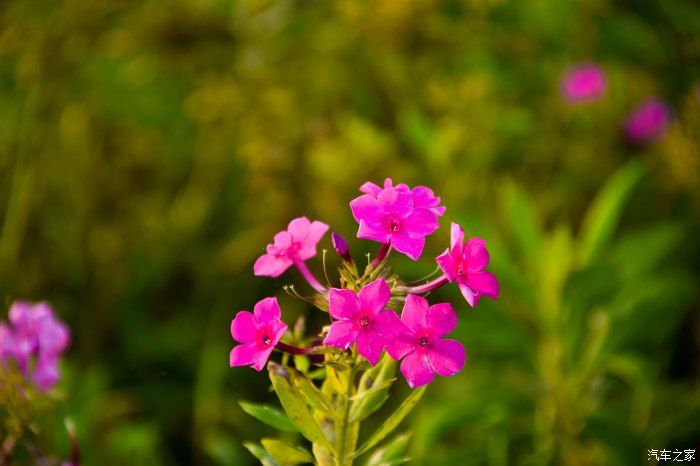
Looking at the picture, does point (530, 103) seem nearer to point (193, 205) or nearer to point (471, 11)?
point (471, 11)

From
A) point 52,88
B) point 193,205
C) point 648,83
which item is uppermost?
point 52,88

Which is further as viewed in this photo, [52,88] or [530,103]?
[530,103]

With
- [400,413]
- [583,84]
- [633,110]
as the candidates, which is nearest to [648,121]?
[633,110]

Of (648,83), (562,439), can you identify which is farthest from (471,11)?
(562,439)

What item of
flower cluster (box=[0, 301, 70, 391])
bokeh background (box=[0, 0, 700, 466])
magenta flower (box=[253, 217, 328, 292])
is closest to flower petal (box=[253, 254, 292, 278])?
magenta flower (box=[253, 217, 328, 292])

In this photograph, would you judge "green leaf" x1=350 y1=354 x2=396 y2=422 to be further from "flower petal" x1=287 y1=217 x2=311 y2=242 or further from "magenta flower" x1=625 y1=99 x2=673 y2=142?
"magenta flower" x1=625 y1=99 x2=673 y2=142
